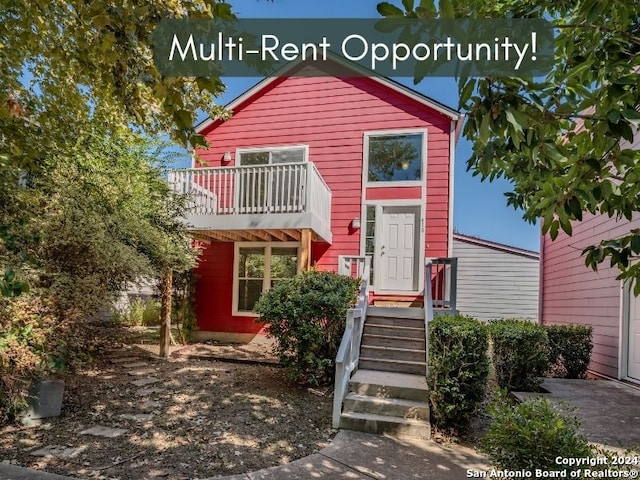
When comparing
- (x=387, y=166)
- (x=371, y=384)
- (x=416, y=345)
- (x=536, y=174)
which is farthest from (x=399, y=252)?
(x=536, y=174)

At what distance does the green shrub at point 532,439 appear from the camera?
219cm

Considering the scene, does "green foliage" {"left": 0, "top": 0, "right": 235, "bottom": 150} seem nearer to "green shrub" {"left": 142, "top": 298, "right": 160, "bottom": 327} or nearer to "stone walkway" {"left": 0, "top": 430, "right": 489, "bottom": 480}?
"stone walkway" {"left": 0, "top": 430, "right": 489, "bottom": 480}

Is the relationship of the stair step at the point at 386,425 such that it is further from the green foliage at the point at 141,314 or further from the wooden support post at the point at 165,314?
the green foliage at the point at 141,314

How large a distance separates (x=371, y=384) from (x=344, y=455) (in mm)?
1391

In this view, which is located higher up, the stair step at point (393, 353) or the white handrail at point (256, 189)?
the white handrail at point (256, 189)

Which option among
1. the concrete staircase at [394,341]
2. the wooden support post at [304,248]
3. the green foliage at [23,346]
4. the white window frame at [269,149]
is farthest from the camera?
the white window frame at [269,149]

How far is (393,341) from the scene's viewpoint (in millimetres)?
6277

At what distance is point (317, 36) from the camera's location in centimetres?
556

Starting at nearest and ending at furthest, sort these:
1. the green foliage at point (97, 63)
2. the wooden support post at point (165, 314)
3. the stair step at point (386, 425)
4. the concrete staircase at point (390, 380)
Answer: the green foliage at point (97, 63), the stair step at point (386, 425), the concrete staircase at point (390, 380), the wooden support post at point (165, 314)

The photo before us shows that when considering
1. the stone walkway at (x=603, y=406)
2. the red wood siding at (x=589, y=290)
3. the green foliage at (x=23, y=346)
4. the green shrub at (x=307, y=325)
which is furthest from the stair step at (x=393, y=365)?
the green foliage at (x=23, y=346)

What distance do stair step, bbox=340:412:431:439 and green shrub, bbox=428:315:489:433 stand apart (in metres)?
0.24

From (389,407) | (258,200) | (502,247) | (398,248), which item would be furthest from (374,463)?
(502,247)

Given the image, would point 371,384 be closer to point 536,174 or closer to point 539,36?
point 536,174

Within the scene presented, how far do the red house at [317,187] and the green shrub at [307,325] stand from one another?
2.05m
